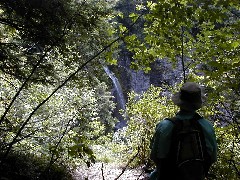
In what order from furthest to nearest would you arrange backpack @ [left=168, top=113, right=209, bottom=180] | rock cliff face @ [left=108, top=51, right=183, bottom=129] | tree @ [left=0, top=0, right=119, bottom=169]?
rock cliff face @ [left=108, top=51, right=183, bottom=129] < tree @ [left=0, top=0, right=119, bottom=169] < backpack @ [left=168, top=113, right=209, bottom=180]

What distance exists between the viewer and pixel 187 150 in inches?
85.0

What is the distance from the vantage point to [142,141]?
881cm

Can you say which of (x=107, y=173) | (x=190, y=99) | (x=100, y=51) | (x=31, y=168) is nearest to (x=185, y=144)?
(x=190, y=99)

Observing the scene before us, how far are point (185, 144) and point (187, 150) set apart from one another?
0.05m

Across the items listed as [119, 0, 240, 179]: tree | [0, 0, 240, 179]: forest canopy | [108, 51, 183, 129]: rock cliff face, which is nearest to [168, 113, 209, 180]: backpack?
[0, 0, 240, 179]: forest canopy

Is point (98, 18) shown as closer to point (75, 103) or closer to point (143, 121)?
point (75, 103)

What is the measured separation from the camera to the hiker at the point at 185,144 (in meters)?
2.17

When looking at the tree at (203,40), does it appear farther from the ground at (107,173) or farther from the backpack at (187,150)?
the ground at (107,173)

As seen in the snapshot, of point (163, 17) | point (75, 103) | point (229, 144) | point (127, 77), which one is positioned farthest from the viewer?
point (127, 77)

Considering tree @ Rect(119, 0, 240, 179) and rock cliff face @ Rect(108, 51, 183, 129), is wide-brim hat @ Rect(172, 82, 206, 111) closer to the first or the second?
tree @ Rect(119, 0, 240, 179)

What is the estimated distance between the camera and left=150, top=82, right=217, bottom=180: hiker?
2.17m

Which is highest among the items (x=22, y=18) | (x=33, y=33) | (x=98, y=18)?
(x=98, y=18)

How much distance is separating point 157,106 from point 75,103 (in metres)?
2.45

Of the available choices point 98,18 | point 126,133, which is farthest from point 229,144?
point 126,133
